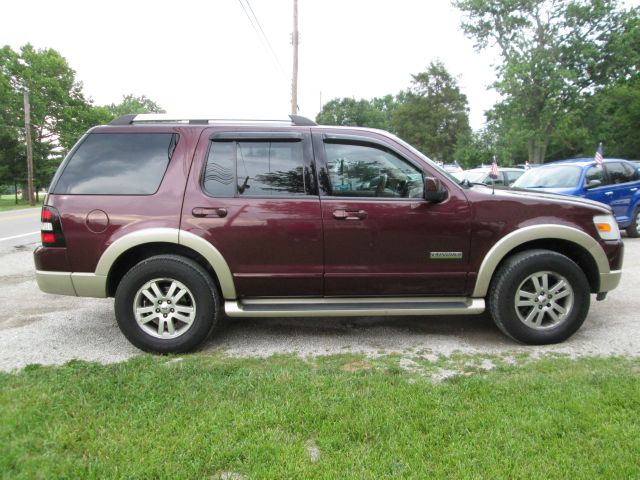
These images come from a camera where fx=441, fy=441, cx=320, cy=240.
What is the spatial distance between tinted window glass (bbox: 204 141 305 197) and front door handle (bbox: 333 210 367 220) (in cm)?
35

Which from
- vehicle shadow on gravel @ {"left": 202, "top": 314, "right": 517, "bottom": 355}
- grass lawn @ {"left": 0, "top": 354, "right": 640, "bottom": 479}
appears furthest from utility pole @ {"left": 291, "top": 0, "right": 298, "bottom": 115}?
Answer: grass lawn @ {"left": 0, "top": 354, "right": 640, "bottom": 479}

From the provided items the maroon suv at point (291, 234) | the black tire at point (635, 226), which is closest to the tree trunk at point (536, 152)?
the black tire at point (635, 226)

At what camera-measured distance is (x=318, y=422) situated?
2.49 meters

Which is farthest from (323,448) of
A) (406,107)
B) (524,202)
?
(406,107)

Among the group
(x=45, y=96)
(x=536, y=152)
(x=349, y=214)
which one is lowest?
(x=349, y=214)

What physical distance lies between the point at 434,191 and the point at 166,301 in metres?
2.38

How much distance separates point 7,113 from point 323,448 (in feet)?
150

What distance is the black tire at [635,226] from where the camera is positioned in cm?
944

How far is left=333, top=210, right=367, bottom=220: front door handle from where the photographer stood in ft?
Answer: 11.9

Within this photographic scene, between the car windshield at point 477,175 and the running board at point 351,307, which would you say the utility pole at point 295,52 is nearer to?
the car windshield at point 477,175

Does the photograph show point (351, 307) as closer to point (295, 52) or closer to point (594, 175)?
point (594, 175)

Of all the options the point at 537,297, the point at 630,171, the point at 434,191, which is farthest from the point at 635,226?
the point at 434,191

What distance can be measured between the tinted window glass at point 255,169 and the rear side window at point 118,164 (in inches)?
16.1

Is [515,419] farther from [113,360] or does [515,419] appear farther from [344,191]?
[113,360]
